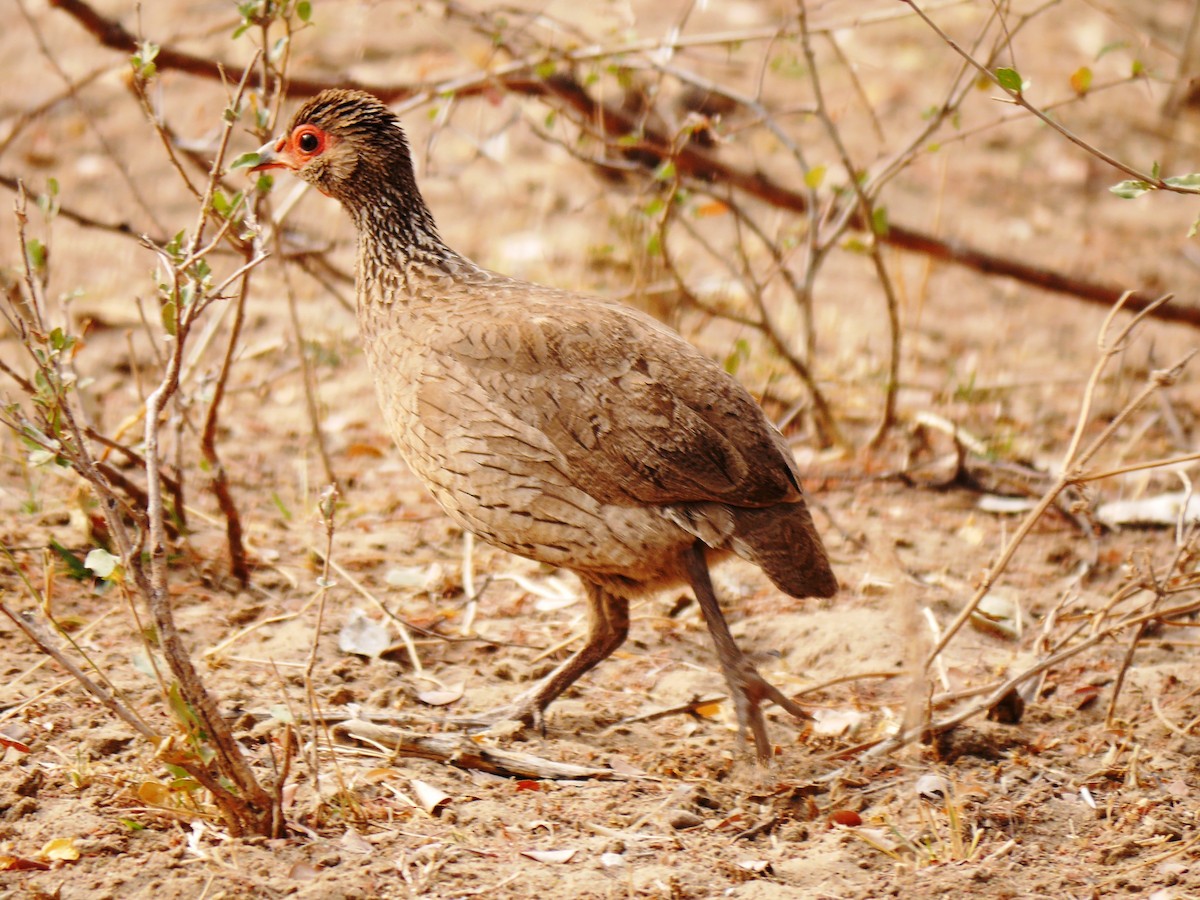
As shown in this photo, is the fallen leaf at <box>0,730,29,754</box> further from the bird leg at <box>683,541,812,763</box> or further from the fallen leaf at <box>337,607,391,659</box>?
the bird leg at <box>683,541,812,763</box>

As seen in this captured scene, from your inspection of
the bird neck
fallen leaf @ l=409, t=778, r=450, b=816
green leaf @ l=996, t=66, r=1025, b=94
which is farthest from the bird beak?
green leaf @ l=996, t=66, r=1025, b=94

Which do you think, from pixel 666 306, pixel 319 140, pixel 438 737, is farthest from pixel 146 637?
pixel 666 306

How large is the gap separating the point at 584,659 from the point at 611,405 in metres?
0.91

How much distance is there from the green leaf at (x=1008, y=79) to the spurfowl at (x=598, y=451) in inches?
46.8

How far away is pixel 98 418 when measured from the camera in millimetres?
6117

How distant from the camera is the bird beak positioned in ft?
14.7

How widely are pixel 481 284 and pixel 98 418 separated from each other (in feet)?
8.38

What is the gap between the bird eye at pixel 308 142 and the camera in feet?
14.9

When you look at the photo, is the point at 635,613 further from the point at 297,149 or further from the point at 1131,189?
the point at 1131,189

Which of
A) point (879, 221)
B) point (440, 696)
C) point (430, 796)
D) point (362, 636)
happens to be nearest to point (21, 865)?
point (430, 796)

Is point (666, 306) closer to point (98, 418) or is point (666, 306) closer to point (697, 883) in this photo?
point (98, 418)

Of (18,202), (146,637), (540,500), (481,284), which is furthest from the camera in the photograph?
(481,284)

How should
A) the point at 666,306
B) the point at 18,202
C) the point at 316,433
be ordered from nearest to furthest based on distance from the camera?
the point at 18,202 → the point at 316,433 → the point at 666,306

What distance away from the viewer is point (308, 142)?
4.56 meters
